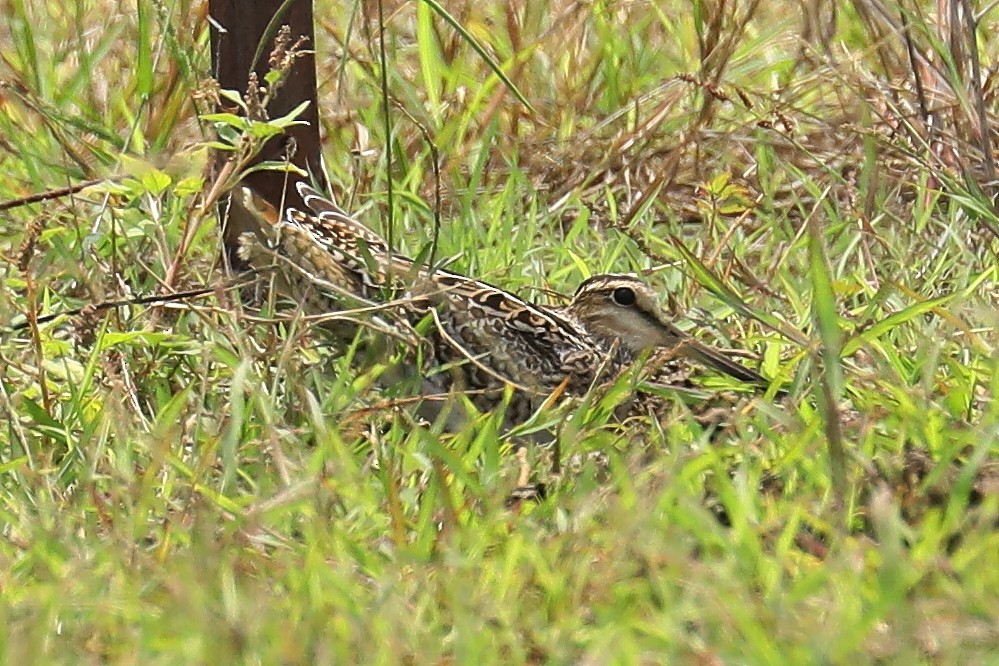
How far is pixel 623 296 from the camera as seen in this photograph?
15.7 ft

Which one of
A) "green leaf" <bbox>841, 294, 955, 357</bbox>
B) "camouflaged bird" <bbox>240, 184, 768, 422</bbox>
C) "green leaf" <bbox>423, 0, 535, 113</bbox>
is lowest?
"camouflaged bird" <bbox>240, 184, 768, 422</bbox>

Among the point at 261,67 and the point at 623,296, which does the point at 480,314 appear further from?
the point at 261,67

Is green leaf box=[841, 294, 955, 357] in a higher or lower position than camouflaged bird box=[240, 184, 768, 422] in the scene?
higher

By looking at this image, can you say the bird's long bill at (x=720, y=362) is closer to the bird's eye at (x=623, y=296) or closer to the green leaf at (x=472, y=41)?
the bird's eye at (x=623, y=296)

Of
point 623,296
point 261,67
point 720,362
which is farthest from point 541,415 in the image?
point 261,67

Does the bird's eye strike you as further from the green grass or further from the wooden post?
the wooden post

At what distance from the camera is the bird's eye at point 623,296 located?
188 inches

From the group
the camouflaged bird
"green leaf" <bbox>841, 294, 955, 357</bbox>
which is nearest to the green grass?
"green leaf" <bbox>841, 294, 955, 357</bbox>

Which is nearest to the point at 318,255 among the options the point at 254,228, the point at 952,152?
the point at 254,228

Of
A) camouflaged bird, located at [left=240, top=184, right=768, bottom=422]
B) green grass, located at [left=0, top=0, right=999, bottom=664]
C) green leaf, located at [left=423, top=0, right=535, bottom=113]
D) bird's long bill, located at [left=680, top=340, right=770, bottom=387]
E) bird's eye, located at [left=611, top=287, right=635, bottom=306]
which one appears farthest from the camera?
bird's eye, located at [left=611, top=287, right=635, bottom=306]

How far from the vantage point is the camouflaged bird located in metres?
4.54

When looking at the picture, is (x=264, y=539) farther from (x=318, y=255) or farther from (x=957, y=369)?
(x=957, y=369)

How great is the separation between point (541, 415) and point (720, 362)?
471 mm

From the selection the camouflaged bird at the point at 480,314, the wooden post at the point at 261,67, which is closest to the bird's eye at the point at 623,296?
the camouflaged bird at the point at 480,314
